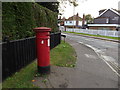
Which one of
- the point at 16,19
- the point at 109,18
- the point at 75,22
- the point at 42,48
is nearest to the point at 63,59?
the point at 42,48

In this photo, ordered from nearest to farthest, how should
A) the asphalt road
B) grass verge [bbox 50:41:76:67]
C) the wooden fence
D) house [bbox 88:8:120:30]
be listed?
the wooden fence, grass verge [bbox 50:41:76:67], the asphalt road, house [bbox 88:8:120:30]

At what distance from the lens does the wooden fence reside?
2.90 metres

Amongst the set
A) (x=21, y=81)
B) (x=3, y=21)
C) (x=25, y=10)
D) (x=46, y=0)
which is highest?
(x=46, y=0)

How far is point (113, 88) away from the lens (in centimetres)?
291

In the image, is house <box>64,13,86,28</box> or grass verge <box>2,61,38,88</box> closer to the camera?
grass verge <box>2,61,38,88</box>

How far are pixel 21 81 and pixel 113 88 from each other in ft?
8.33

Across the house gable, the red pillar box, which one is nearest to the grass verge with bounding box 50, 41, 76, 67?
the red pillar box

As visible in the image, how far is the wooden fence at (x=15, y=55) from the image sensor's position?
2.90 meters

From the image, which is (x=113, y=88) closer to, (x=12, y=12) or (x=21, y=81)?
(x=21, y=81)

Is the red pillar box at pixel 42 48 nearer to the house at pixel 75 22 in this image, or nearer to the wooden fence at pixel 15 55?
the wooden fence at pixel 15 55

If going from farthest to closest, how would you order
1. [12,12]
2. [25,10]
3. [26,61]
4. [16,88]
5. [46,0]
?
1. [46,0]
2. [25,10]
3. [26,61]
4. [12,12]
5. [16,88]

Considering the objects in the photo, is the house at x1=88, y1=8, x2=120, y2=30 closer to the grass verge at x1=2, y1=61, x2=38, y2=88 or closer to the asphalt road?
the asphalt road

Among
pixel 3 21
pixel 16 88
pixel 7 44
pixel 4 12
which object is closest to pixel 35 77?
pixel 16 88

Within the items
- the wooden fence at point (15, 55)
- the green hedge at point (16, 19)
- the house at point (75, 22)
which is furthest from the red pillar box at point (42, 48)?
the house at point (75, 22)
